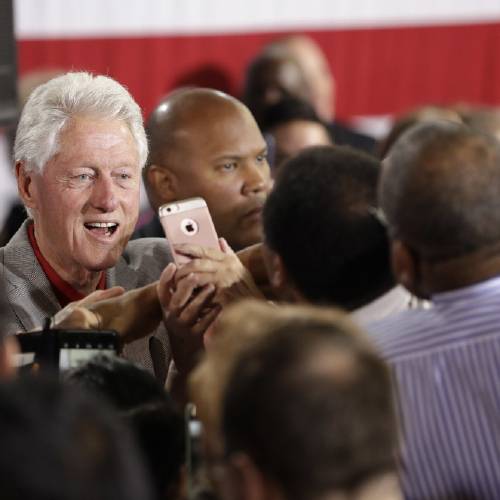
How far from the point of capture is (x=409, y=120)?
14.1ft

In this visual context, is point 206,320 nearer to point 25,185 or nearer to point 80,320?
point 80,320

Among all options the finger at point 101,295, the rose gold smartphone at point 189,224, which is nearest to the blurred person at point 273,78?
the rose gold smartphone at point 189,224

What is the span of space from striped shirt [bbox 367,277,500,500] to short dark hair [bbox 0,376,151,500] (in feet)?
1.90

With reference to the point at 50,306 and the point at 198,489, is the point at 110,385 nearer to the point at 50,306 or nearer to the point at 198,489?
the point at 198,489

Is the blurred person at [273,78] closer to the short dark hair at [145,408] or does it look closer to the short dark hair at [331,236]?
the short dark hair at [331,236]

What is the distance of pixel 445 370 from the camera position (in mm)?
1683

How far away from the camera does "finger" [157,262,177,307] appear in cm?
216

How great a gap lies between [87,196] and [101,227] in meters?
0.06

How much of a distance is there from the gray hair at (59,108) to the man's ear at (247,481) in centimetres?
128

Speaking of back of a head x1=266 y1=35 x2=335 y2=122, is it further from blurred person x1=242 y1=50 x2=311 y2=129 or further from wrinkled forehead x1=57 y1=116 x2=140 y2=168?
wrinkled forehead x1=57 y1=116 x2=140 y2=168

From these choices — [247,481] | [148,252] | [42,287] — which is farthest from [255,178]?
[247,481]

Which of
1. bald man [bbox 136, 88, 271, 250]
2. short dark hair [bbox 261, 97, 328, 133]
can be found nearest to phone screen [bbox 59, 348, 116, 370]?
bald man [bbox 136, 88, 271, 250]

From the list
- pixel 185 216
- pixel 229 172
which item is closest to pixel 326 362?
pixel 185 216

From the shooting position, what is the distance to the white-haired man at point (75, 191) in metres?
2.47
